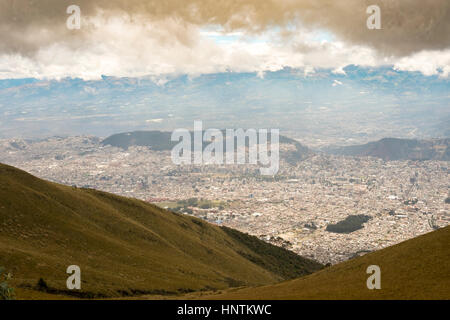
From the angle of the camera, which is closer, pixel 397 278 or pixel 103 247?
pixel 397 278

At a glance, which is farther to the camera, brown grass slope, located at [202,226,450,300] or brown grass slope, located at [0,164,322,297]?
brown grass slope, located at [0,164,322,297]

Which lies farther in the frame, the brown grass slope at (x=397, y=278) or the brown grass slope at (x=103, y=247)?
the brown grass slope at (x=103, y=247)

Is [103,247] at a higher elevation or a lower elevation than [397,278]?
lower

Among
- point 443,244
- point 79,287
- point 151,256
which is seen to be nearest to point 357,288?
point 443,244
